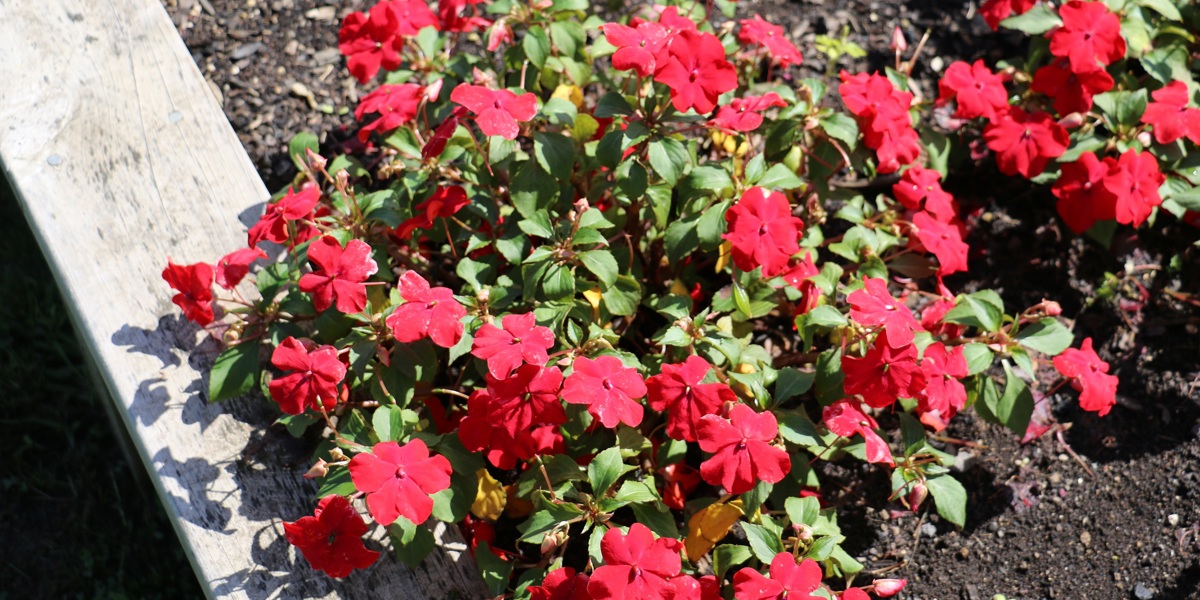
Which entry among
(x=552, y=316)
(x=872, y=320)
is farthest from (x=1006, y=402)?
(x=552, y=316)

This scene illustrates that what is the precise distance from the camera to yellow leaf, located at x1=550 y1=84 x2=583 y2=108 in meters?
2.63

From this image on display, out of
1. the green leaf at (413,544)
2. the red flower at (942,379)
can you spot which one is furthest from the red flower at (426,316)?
the red flower at (942,379)

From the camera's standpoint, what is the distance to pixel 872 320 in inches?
78.8

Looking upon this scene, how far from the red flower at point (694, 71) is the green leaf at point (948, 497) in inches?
39.6

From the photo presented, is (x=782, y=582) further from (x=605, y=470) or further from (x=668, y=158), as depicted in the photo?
(x=668, y=158)

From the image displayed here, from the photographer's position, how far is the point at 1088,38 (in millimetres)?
2600

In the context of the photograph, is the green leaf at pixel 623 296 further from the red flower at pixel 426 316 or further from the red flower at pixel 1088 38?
the red flower at pixel 1088 38

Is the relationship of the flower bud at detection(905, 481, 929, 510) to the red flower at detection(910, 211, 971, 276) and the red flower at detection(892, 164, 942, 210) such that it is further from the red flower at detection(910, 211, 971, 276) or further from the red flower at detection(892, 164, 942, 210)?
the red flower at detection(892, 164, 942, 210)

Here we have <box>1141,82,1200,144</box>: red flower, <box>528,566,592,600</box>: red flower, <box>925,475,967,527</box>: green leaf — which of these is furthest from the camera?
<box>1141,82,1200,144</box>: red flower

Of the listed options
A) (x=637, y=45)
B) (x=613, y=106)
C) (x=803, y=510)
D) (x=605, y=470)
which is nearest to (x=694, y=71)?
(x=637, y=45)

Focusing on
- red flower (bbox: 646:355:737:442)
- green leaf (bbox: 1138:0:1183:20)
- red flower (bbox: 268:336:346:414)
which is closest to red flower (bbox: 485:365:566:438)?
red flower (bbox: 646:355:737:442)

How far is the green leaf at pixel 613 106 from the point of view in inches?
88.4

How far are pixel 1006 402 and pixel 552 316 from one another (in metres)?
1.11

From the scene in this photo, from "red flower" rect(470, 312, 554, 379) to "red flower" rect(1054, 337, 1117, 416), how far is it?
116 centimetres
